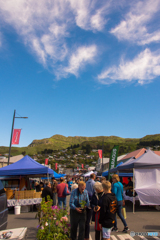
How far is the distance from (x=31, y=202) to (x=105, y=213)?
345 inches

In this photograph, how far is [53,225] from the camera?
408 centimetres

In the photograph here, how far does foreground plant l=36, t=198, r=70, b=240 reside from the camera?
3.96m

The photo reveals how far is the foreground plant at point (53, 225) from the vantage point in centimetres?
396

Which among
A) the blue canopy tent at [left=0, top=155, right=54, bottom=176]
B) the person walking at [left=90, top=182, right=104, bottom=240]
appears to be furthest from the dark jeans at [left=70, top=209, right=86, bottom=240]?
the blue canopy tent at [left=0, top=155, right=54, bottom=176]

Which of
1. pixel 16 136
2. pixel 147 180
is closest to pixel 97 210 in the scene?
pixel 147 180

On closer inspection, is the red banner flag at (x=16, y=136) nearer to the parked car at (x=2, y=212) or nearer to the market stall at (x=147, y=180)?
the market stall at (x=147, y=180)

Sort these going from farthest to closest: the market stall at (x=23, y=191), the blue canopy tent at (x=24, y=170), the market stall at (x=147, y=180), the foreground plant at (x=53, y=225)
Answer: the blue canopy tent at (x=24, y=170)
the market stall at (x=23, y=191)
the market stall at (x=147, y=180)
the foreground plant at (x=53, y=225)

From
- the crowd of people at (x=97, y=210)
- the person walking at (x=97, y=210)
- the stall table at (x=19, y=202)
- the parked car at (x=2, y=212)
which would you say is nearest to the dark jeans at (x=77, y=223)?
the crowd of people at (x=97, y=210)

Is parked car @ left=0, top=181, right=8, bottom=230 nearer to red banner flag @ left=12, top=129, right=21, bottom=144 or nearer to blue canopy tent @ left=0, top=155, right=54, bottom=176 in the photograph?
blue canopy tent @ left=0, top=155, right=54, bottom=176

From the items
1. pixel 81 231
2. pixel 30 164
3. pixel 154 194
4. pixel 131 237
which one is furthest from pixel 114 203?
pixel 30 164

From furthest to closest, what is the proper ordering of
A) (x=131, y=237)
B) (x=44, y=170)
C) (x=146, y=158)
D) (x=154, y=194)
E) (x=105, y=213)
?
1. (x=44, y=170)
2. (x=146, y=158)
3. (x=154, y=194)
4. (x=131, y=237)
5. (x=105, y=213)

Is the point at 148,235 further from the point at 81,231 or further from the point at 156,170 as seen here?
the point at 156,170

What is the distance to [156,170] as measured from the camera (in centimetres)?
1106

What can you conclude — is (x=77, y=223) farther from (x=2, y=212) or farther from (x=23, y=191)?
(x=23, y=191)
